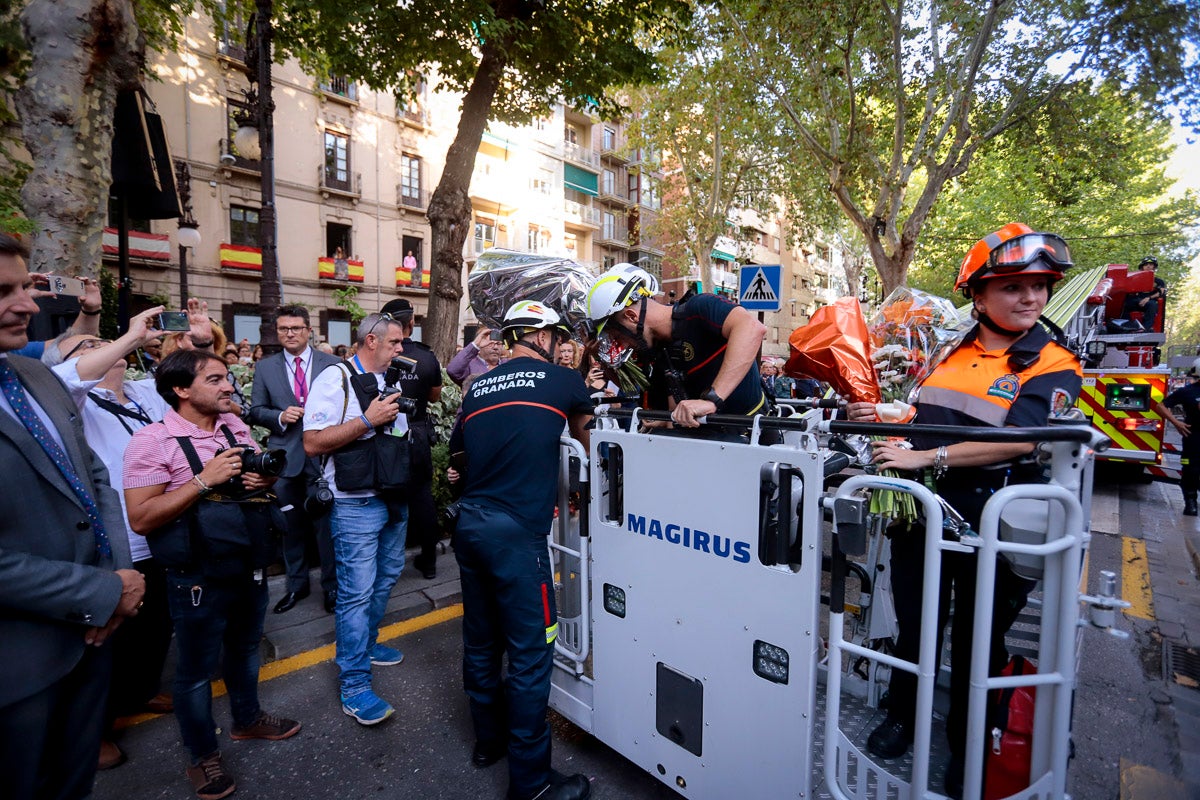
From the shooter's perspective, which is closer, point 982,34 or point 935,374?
point 935,374

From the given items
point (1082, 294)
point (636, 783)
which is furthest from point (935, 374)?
point (1082, 294)

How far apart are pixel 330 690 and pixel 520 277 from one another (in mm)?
2765

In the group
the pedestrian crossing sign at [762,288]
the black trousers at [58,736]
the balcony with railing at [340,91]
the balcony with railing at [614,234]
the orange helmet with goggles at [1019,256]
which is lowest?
the black trousers at [58,736]

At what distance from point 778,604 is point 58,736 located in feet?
7.48

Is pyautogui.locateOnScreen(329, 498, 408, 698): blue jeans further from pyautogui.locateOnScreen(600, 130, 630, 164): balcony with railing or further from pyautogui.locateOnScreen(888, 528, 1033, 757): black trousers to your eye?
pyautogui.locateOnScreen(600, 130, 630, 164): balcony with railing

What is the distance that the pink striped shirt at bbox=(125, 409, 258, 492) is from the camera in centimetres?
238

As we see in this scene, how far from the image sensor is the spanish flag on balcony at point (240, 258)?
20.0 m

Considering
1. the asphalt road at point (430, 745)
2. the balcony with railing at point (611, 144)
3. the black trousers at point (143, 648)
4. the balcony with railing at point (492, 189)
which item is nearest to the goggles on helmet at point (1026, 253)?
the asphalt road at point (430, 745)

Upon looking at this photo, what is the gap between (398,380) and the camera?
3.39 metres

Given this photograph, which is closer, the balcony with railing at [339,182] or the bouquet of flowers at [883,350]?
the bouquet of flowers at [883,350]

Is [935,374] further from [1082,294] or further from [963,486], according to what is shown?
[1082,294]

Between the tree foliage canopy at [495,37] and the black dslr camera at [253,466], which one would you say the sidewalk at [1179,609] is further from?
the tree foliage canopy at [495,37]

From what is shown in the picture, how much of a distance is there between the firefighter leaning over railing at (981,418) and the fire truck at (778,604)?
123 millimetres

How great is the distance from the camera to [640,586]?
2377mm
